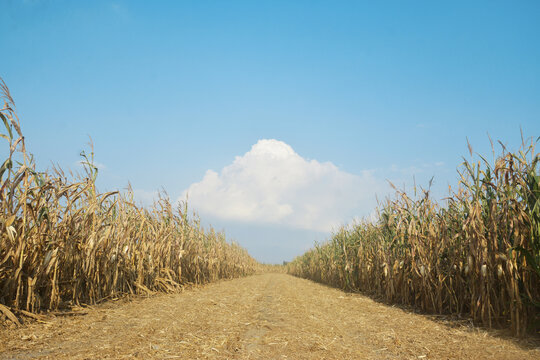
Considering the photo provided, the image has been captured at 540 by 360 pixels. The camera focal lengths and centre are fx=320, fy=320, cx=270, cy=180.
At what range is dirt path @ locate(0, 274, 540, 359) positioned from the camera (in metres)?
3.13

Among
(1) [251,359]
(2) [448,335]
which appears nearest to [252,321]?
(1) [251,359]

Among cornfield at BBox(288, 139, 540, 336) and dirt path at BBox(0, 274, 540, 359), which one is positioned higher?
cornfield at BBox(288, 139, 540, 336)

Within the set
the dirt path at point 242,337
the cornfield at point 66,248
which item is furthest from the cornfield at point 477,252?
the cornfield at point 66,248

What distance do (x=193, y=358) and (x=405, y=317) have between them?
3894 mm

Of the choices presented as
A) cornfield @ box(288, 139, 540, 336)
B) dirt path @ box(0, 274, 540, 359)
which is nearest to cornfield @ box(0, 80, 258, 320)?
dirt path @ box(0, 274, 540, 359)

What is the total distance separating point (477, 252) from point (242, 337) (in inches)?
139

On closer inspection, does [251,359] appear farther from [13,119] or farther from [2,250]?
[13,119]

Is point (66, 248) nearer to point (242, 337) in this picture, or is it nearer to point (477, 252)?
point (242, 337)

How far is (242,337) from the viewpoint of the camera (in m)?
3.69

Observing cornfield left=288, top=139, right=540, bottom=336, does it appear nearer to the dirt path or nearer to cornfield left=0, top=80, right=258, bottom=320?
the dirt path

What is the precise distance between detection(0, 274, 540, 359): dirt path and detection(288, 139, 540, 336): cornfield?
22.9 inches

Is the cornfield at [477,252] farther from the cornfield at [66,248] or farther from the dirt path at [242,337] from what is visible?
the cornfield at [66,248]

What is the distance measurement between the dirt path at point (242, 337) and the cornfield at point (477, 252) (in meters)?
0.58

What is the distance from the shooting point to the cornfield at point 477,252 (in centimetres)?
410
